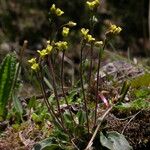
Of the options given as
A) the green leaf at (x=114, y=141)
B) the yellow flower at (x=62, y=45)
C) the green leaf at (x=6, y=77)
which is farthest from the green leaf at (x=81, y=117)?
the green leaf at (x=6, y=77)

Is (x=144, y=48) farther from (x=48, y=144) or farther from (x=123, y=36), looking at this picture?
(x=48, y=144)

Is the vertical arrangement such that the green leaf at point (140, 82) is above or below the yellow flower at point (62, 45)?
below

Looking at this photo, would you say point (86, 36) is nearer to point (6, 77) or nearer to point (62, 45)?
point (62, 45)

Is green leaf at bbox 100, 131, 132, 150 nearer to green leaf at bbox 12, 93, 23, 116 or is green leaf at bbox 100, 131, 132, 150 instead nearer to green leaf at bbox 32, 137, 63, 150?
green leaf at bbox 32, 137, 63, 150

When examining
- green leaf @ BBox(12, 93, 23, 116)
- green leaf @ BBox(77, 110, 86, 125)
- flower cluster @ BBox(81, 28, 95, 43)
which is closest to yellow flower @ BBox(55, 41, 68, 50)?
flower cluster @ BBox(81, 28, 95, 43)

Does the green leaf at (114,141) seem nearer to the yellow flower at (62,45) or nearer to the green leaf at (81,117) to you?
the green leaf at (81,117)

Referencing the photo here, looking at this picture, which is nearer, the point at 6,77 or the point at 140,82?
the point at 140,82

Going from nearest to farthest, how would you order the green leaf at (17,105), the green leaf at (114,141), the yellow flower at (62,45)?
the yellow flower at (62,45)
the green leaf at (114,141)
the green leaf at (17,105)

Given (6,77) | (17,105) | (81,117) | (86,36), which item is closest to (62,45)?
(86,36)

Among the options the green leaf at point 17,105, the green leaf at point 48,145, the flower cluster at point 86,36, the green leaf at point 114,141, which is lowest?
the green leaf at point 17,105

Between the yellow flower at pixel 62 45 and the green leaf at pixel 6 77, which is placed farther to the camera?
the green leaf at pixel 6 77
